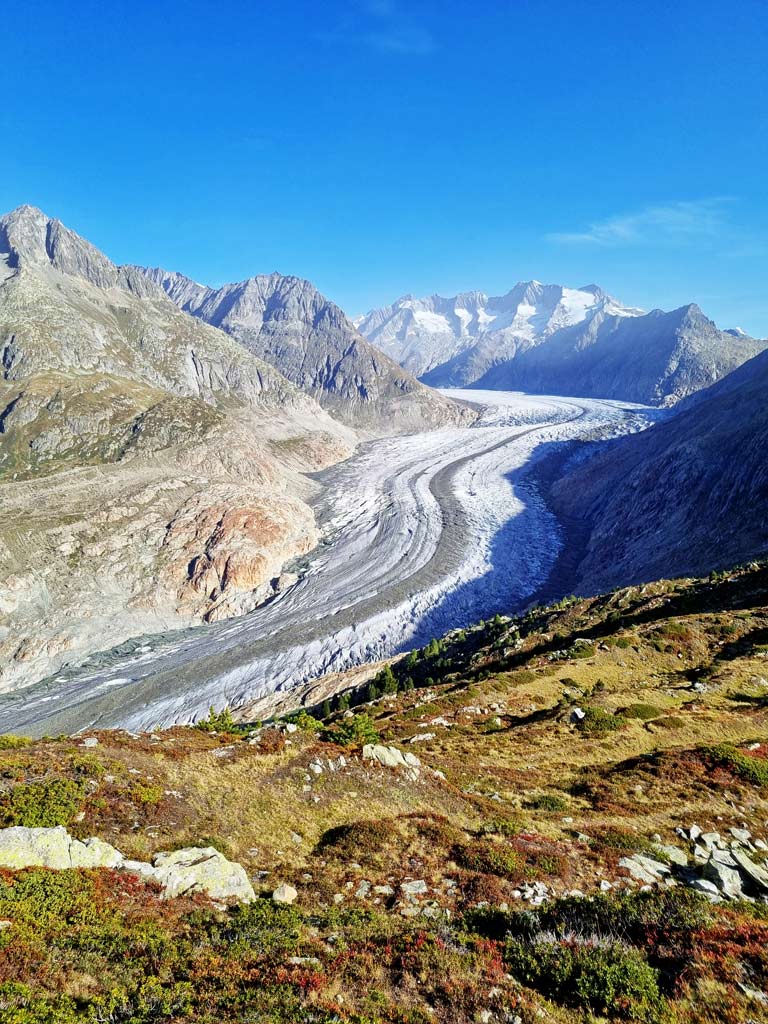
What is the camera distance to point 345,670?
6297 centimetres

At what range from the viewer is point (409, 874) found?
1324 centimetres

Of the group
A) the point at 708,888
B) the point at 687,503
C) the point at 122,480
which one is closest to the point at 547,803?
the point at 708,888

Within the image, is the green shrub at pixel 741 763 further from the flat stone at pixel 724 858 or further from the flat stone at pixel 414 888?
the flat stone at pixel 414 888

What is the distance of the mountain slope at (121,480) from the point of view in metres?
72.8

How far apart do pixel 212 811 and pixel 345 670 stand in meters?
49.1

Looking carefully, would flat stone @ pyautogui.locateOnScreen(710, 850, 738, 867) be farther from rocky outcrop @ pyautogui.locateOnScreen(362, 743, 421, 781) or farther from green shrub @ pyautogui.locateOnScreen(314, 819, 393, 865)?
rocky outcrop @ pyautogui.locateOnScreen(362, 743, 421, 781)

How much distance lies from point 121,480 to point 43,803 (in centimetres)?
9280

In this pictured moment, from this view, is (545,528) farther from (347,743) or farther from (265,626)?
(347,743)

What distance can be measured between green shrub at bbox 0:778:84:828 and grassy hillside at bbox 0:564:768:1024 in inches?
2.0

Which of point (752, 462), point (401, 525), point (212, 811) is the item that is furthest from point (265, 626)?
point (752, 462)

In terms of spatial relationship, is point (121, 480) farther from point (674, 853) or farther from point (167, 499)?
point (674, 853)

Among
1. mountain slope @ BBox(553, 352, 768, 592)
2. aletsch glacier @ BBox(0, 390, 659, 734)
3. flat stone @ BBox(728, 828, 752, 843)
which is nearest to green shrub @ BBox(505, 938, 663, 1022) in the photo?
flat stone @ BBox(728, 828, 752, 843)

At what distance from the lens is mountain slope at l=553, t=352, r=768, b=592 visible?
220 feet

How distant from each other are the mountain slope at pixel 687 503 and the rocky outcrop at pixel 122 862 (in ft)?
202
